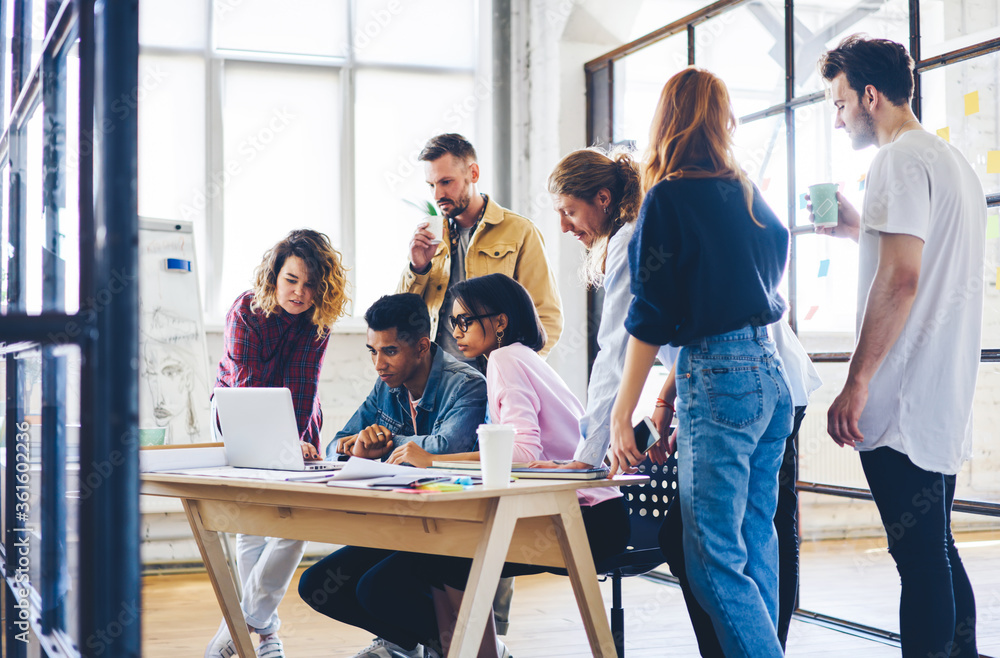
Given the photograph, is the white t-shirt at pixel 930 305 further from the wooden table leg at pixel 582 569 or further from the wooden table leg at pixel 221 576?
the wooden table leg at pixel 221 576

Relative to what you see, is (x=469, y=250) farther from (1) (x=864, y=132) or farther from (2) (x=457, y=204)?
(1) (x=864, y=132)

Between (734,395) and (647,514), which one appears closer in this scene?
(734,395)

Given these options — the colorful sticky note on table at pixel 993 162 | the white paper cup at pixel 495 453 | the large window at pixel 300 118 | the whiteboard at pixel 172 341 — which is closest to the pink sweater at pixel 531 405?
the white paper cup at pixel 495 453

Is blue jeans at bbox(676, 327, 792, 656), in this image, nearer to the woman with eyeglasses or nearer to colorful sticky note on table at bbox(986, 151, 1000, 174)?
the woman with eyeglasses

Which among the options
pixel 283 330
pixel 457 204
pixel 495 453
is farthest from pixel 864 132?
pixel 283 330

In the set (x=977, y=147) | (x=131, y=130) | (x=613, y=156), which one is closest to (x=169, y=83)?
(x=613, y=156)

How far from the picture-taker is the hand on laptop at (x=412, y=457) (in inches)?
73.2

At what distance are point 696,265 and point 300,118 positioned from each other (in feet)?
10.7

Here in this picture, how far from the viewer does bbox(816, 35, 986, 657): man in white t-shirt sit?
1.64 m

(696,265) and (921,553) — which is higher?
(696,265)

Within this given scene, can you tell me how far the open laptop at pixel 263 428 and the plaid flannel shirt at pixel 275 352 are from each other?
498 millimetres

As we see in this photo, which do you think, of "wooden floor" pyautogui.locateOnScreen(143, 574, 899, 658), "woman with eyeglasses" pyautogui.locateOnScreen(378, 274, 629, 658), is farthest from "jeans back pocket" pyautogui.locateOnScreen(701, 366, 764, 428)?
"wooden floor" pyautogui.locateOnScreen(143, 574, 899, 658)

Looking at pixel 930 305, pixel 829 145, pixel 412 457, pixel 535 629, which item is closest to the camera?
pixel 930 305

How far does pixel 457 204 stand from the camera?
281 cm
